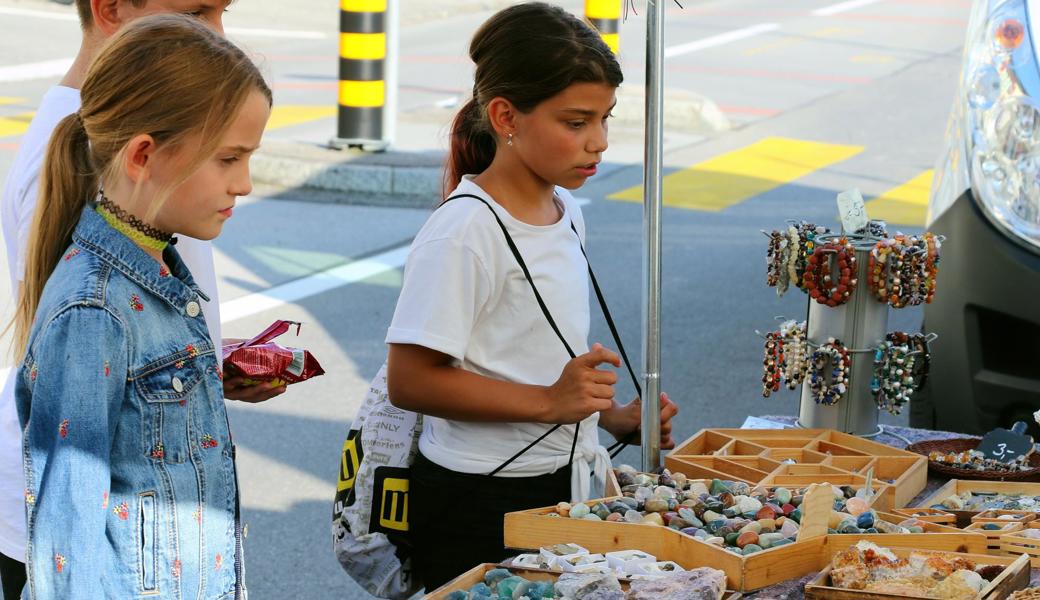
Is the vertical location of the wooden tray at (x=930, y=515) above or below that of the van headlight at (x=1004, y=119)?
below

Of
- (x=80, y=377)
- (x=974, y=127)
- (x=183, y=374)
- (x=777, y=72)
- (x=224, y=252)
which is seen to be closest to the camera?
(x=80, y=377)

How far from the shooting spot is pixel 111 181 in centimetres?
194

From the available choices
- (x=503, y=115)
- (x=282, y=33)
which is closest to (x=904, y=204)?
(x=503, y=115)

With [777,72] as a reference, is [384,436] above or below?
below

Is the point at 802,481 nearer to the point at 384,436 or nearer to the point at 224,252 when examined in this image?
the point at 384,436

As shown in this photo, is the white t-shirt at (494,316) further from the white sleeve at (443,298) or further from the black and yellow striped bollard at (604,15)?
the black and yellow striped bollard at (604,15)

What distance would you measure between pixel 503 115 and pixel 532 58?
12 centimetres

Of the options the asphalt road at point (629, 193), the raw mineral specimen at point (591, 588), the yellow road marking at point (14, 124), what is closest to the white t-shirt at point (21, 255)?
the asphalt road at point (629, 193)

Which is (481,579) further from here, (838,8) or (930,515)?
(838,8)

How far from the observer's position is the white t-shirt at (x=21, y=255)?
212 centimetres

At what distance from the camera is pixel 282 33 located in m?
17.5

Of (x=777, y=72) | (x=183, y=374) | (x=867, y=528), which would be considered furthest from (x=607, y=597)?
(x=777, y=72)

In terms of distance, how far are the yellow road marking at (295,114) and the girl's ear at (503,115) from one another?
356 inches

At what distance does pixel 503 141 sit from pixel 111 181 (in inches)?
32.6
